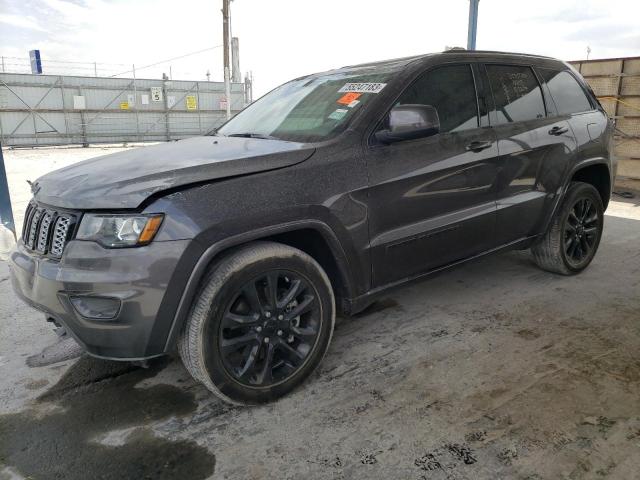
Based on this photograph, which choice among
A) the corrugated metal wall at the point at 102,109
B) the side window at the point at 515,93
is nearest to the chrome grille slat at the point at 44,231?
the side window at the point at 515,93

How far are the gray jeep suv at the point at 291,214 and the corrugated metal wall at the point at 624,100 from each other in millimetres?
5974

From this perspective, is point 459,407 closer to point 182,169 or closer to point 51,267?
point 182,169

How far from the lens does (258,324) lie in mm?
2590

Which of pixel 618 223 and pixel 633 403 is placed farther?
pixel 618 223

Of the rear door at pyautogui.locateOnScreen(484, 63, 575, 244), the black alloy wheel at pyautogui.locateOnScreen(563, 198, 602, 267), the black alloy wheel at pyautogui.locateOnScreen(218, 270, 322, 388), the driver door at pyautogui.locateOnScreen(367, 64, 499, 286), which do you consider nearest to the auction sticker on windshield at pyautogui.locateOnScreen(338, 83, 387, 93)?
the driver door at pyautogui.locateOnScreen(367, 64, 499, 286)

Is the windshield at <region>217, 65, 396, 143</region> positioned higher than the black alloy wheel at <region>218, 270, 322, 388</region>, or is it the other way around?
the windshield at <region>217, 65, 396, 143</region>

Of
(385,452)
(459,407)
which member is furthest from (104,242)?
(459,407)

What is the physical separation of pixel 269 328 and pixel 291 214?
590 millimetres

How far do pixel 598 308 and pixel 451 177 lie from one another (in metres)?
1.66

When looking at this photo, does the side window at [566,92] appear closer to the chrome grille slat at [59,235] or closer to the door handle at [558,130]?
the door handle at [558,130]

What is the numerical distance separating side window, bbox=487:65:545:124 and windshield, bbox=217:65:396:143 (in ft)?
2.89

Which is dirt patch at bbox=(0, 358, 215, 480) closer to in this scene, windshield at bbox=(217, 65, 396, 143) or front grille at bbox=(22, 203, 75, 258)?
front grille at bbox=(22, 203, 75, 258)

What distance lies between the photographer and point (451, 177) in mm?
3227

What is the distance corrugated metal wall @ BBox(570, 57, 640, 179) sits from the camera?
877 centimetres
